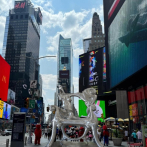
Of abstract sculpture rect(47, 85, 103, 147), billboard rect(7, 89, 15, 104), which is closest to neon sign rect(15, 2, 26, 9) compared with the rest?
billboard rect(7, 89, 15, 104)

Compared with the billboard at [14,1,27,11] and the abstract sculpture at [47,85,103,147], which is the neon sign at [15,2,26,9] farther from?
the abstract sculpture at [47,85,103,147]

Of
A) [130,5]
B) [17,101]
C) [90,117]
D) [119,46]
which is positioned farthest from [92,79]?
[17,101]

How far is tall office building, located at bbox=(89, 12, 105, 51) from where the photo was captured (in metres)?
84.8

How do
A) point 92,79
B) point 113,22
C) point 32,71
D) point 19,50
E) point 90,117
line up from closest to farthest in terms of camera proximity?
point 90,117
point 113,22
point 92,79
point 19,50
point 32,71

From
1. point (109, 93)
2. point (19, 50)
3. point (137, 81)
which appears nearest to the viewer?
point (137, 81)

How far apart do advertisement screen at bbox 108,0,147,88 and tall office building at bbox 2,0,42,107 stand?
8584 cm

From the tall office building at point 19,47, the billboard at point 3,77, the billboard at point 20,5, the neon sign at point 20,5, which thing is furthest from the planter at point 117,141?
the neon sign at point 20,5

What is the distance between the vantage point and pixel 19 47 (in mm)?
114688

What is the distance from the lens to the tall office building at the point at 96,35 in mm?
84750

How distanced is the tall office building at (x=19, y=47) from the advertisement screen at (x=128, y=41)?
8584 cm

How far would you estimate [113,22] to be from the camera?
24266 millimetres

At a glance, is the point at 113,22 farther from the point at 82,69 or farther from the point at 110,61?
the point at 82,69

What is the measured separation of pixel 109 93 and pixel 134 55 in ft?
85.7

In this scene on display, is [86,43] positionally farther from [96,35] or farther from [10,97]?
[10,97]
